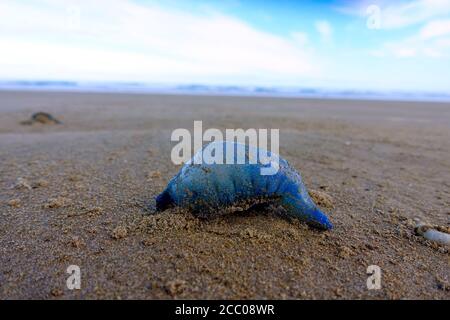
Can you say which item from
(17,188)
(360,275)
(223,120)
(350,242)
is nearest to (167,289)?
(360,275)

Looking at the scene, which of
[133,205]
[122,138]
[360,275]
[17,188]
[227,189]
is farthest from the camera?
[122,138]

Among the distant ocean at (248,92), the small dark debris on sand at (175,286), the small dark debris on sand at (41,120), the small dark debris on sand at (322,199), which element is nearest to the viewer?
the small dark debris on sand at (175,286)

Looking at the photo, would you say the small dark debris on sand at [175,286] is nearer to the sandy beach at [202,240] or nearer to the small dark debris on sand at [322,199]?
the sandy beach at [202,240]

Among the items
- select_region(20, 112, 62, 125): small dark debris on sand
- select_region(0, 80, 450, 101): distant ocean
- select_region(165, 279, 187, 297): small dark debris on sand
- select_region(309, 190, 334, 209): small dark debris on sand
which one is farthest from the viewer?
select_region(0, 80, 450, 101): distant ocean

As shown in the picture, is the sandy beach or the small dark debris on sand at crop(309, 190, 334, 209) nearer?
the sandy beach

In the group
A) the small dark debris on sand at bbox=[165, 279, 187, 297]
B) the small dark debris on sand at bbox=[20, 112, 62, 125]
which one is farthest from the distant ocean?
the small dark debris on sand at bbox=[165, 279, 187, 297]

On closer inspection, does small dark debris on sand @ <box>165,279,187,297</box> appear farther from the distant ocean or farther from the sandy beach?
the distant ocean

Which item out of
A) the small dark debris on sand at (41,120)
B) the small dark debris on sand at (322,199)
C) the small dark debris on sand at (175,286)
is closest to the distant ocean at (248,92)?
the small dark debris on sand at (41,120)

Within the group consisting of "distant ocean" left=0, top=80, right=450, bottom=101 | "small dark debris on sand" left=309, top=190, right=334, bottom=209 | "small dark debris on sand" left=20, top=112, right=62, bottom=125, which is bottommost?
"small dark debris on sand" left=309, top=190, right=334, bottom=209

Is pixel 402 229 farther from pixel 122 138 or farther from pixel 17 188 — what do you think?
pixel 122 138

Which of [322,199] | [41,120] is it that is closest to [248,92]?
[41,120]

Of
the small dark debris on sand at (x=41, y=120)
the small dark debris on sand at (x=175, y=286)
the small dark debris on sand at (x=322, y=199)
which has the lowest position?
the small dark debris on sand at (x=175, y=286)
